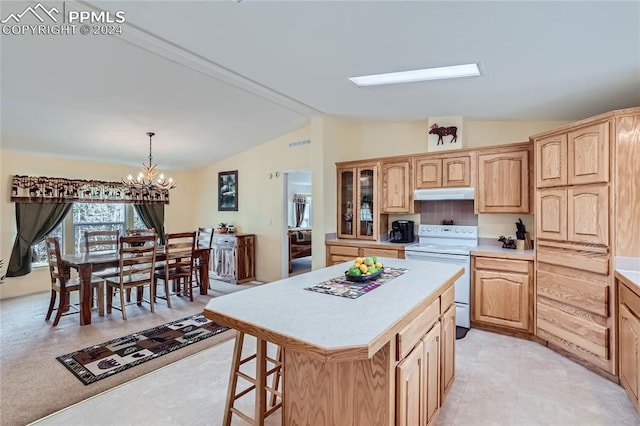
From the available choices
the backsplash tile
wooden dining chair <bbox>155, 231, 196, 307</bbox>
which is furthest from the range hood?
wooden dining chair <bbox>155, 231, 196, 307</bbox>

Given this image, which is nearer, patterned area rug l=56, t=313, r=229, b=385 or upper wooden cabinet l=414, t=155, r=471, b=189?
patterned area rug l=56, t=313, r=229, b=385

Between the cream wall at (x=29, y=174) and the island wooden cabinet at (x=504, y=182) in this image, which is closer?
the island wooden cabinet at (x=504, y=182)

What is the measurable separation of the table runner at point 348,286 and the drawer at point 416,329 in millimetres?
318

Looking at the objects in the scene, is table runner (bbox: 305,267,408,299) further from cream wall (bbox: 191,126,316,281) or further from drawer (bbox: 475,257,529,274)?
cream wall (bbox: 191,126,316,281)

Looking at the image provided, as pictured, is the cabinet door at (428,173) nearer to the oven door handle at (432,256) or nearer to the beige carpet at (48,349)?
the oven door handle at (432,256)

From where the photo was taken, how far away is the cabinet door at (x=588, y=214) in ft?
8.11

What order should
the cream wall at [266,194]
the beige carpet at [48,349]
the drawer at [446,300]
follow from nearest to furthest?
the drawer at [446,300] → the beige carpet at [48,349] → the cream wall at [266,194]

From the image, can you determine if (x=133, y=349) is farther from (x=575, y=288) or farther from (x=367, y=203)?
(x=575, y=288)

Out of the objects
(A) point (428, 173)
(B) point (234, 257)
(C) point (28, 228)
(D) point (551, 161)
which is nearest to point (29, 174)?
(C) point (28, 228)

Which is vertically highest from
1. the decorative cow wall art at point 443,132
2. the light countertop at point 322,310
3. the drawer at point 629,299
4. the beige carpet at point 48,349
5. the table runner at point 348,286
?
the decorative cow wall art at point 443,132

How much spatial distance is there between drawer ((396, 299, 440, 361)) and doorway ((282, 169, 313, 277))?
10.4 ft

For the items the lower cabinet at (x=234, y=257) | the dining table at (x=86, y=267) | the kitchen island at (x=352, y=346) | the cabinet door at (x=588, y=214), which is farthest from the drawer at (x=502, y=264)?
the dining table at (x=86, y=267)

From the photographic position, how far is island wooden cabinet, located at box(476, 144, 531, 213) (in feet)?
11.0

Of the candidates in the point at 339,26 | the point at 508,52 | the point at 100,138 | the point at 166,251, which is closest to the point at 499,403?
the point at 508,52
